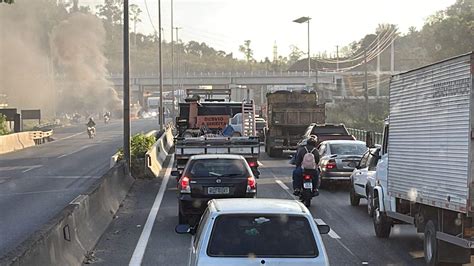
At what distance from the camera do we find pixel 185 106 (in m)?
30.8

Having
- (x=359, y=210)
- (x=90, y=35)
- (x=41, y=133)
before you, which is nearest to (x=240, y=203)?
(x=359, y=210)

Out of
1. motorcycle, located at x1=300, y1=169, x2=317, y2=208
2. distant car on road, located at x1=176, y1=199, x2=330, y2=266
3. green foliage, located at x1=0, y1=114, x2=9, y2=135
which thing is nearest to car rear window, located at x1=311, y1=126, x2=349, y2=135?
motorcycle, located at x1=300, y1=169, x2=317, y2=208

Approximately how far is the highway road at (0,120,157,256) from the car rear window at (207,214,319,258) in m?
6.62

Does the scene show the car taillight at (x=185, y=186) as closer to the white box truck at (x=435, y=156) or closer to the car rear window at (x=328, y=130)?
the white box truck at (x=435, y=156)

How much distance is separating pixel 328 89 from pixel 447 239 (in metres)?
113

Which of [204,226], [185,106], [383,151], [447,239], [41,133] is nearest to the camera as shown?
[204,226]

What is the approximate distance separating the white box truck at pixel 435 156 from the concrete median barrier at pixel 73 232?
4.82 metres

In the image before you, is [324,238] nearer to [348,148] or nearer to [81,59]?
[348,148]

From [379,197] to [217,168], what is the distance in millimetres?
3122

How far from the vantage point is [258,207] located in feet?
23.4

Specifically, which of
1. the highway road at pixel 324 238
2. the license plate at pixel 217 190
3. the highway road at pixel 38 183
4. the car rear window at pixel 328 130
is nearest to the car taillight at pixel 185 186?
the license plate at pixel 217 190

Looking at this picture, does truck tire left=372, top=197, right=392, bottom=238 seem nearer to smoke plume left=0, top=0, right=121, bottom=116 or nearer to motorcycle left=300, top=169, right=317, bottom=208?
motorcycle left=300, top=169, right=317, bottom=208

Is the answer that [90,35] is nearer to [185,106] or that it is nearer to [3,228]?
[185,106]

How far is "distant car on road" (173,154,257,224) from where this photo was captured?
14828 millimetres
